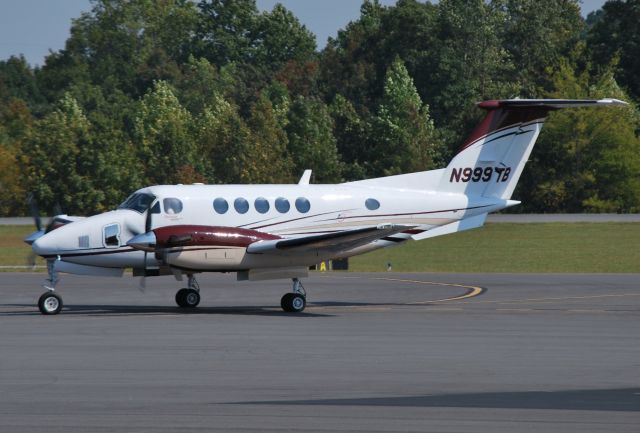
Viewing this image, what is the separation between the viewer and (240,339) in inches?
725

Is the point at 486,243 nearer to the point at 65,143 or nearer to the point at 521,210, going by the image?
the point at 521,210

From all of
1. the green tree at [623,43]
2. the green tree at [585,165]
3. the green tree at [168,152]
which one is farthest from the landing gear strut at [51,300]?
the green tree at [623,43]

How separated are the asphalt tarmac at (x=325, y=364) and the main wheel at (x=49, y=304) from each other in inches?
11.6

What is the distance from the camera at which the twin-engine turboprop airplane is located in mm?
22688

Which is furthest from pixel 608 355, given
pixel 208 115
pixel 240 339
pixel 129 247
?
pixel 208 115

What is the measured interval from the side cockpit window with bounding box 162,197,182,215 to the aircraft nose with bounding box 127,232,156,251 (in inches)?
47.2

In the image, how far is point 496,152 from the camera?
86.2 feet

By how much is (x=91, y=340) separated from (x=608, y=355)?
26.1 feet

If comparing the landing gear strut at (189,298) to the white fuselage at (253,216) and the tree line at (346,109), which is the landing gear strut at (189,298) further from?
the tree line at (346,109)

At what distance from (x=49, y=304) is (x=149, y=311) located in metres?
2.20

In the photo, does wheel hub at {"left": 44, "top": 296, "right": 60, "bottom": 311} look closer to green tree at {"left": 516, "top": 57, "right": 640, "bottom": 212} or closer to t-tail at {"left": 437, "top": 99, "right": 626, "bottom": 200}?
t-tail at {"left": 437, "top": 99, "right": 626, "bottom": 200}

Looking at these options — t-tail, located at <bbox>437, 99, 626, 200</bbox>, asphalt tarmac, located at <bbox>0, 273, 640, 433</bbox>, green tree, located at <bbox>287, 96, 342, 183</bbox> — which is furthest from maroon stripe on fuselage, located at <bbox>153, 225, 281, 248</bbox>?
green tree, located at <bbox>287, 96, 342, 183</bbox>

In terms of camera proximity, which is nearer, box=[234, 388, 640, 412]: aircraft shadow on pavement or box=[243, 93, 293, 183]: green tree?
box=[234, 388, 640, 412]: aircraft shadow on pavement

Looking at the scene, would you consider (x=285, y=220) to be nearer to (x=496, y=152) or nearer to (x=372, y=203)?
(x=372, y=203)
